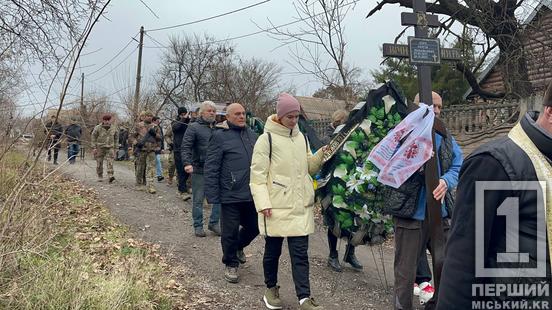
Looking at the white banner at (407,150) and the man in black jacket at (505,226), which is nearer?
the man in black jacket at (505,226)

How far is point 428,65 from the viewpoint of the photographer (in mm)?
4656

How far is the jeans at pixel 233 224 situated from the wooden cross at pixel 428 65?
1.97m

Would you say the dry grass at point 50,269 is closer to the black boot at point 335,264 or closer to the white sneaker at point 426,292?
the black boot at point 335,264

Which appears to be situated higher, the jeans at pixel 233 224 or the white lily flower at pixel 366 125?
the white lily flower at pixel 366 125

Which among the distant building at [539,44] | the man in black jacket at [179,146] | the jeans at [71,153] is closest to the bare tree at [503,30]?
the distant building at [539,44]

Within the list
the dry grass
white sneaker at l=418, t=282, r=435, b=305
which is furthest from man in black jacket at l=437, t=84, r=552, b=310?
white sneaker at l=418, t=282, r=435, b=305

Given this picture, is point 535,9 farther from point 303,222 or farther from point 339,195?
point 303,222

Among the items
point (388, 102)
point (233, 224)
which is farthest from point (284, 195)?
point (388, 102)

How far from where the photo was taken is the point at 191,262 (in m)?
5.88

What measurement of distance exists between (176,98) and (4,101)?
29274 millimetres

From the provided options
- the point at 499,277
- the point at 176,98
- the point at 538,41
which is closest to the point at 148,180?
the point at 538,41

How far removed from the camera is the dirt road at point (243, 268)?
4840 mm

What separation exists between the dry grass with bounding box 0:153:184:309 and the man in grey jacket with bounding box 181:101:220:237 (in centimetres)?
185

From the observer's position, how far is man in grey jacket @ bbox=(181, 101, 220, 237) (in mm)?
7168
